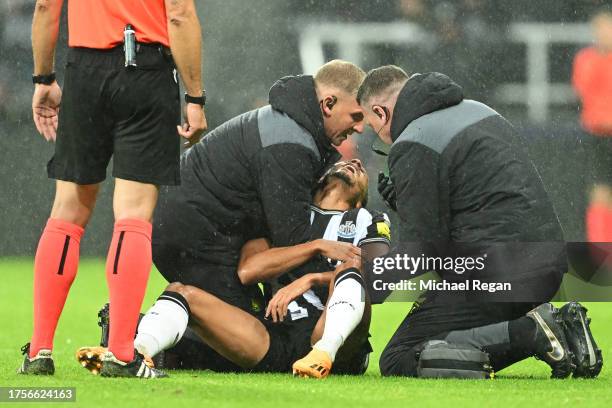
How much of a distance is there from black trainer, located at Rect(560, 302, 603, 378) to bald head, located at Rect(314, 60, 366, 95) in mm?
1316

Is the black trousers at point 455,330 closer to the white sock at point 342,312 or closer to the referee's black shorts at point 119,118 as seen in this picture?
the white sock at point 342,312

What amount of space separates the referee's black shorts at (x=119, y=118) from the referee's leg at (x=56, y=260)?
3.7 inches

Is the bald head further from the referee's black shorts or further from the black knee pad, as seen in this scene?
the black knee pad

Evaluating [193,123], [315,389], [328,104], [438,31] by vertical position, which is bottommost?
[315,389]

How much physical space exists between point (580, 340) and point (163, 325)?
5.22 feet

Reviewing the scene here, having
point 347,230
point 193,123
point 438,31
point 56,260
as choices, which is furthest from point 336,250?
point 438,31

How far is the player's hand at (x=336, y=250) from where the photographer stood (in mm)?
5613

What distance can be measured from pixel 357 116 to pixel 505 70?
6.61m

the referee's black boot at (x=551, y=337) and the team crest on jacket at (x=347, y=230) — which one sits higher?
the team crest on jacket at (x=347, y=230)

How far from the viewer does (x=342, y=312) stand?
5.39 meters

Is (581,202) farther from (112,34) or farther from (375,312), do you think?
(112,34)

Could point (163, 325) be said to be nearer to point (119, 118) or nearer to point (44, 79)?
point (119, 118)

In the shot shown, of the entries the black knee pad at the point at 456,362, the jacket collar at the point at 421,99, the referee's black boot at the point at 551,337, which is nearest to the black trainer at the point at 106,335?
the black knee pad at the point at 456,362

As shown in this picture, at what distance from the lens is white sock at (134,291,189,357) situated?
211 inches
